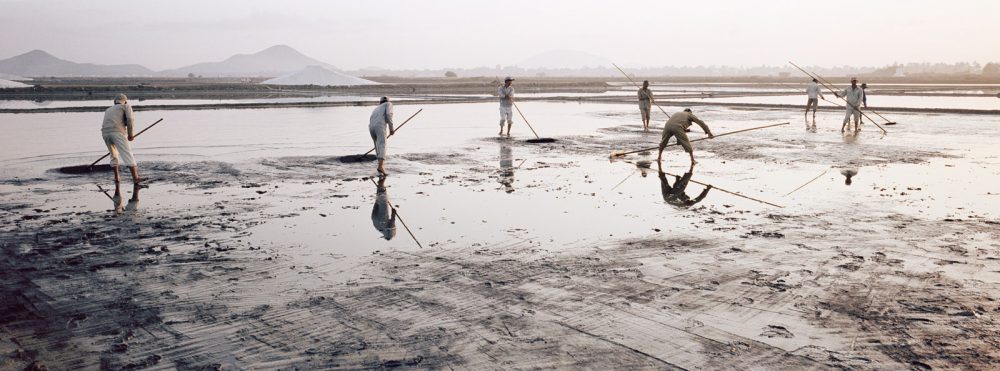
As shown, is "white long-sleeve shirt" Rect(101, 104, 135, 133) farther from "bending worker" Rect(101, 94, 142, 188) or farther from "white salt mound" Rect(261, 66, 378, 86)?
"white salt mound" Rect(261, 66, 378, 86)

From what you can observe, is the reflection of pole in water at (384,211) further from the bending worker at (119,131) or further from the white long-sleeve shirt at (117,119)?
the white long-sleeve shirt at (117,119)

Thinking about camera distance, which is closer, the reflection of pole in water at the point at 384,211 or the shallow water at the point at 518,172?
the reflection of pole in water at the point at 384,211

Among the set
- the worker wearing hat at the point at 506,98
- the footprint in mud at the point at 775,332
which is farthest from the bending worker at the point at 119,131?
the footprint in mud at the point at 775,332

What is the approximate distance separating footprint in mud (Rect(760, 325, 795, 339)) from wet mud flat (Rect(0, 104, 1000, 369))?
0.02 m

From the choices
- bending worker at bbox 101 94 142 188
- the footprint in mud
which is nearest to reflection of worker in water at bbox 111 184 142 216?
bending worker at bbox 101 94 142 188

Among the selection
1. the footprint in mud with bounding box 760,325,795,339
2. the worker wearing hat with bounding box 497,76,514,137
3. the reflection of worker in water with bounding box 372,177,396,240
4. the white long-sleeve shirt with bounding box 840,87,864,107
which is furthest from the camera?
the white long-sleeve shirt with bounding box 840,87,864,107

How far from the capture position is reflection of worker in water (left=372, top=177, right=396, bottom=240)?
7.96 m

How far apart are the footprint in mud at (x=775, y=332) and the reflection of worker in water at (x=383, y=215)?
3996 mm

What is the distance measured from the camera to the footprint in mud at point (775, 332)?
4.71 m

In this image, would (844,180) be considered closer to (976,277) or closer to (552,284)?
(976,277)

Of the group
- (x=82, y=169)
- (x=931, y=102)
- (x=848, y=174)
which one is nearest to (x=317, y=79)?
(x=931, y=102)

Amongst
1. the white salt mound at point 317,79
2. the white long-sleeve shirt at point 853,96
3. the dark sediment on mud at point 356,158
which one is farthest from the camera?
the white salt mound at point 317,79

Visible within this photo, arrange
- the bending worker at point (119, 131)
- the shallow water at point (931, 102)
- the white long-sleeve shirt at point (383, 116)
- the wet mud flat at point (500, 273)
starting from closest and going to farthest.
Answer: the wet mud flat at point (500, 273)
the bending worker at point (119, 131)
the white long-sleeve shirt at point (383, 116)
the shallow water at point (931, 102)

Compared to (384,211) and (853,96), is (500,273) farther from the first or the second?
(853,96)
